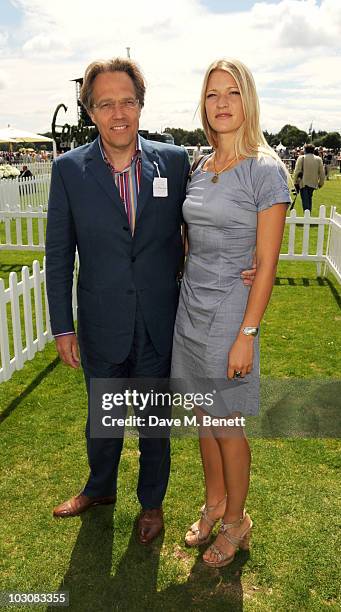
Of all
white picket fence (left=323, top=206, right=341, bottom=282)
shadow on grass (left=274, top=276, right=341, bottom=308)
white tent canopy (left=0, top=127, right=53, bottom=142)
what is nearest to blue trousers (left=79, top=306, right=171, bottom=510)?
white picket fence (left=323, top=206, right=341, bottom=282)

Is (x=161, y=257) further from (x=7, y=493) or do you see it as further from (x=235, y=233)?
(x=7, y=493)

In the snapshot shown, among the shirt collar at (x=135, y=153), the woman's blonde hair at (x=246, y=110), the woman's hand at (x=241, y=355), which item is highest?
the woman's blonde hair at (x=246, y=110)

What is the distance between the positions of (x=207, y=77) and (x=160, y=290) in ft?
3.30

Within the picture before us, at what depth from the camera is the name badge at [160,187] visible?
2533 millimetres

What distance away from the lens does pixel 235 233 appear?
2.30 metres

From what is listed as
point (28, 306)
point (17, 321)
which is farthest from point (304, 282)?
point (17, 321)

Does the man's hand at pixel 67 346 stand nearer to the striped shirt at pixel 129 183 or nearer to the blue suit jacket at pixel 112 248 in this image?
the blue suit jacket at pixel 112 248

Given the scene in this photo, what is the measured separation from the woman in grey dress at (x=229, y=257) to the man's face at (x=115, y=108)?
0.36 m

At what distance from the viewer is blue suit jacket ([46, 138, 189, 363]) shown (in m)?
2.50

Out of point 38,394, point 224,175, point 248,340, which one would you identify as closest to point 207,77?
point 224,175

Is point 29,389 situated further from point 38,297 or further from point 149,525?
point 149,525

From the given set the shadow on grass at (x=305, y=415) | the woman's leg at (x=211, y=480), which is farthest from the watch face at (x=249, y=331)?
the shadow on grass at (x=305, y=415)

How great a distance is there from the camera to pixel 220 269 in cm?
237

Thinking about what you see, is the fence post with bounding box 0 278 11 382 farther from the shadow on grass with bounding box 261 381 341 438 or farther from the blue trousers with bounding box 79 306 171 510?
the shadow on grass with bounding box 261 381 341 438
